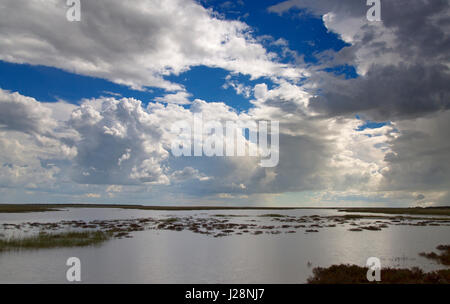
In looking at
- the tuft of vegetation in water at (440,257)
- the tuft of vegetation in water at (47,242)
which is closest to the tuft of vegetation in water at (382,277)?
the tuft of vegetation in water at (440,257)

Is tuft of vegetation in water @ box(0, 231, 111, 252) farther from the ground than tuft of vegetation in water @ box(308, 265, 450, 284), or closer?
closer

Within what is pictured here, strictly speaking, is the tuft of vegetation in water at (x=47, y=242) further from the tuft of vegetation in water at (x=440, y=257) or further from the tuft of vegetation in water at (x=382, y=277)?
the tuft of vegetation in water at (x=440, y=257)

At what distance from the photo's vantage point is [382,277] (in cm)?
1897

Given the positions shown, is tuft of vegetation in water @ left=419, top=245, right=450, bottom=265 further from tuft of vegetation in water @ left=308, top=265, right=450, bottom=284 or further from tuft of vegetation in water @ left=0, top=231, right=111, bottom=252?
tuft of vegetation in water @ left=0, top=231, right=111, bottom=252

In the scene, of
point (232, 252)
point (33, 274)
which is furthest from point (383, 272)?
point (33, 274)

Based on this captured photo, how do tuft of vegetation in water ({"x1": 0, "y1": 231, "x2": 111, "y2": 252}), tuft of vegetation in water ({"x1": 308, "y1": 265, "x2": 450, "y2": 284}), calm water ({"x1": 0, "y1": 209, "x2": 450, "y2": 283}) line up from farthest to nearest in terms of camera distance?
tuft of vegetation in water ({"x1": 0, "y1": 231, "x2": 111, "y2": 252}) < calm water ({"x1": 0, "y1": 209, "x2": 450, "y2": 283}) < tuft of vegetation in water ({"x1": 308, "y1": 265, "x2": 450, "y2": 284})

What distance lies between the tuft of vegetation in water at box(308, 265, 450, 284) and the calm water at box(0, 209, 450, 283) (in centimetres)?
141

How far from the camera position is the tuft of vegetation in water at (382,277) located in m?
18.1

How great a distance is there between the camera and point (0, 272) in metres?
22.1

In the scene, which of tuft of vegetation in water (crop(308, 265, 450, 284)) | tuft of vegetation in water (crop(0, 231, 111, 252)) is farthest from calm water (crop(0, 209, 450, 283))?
tuft of vegetation in water (crop(0, 231, 111, 252))

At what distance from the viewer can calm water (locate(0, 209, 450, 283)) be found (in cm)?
2102

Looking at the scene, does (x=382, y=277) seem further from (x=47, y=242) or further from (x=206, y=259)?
(x=47, y=242)

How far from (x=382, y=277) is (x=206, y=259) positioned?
45.3 feet
